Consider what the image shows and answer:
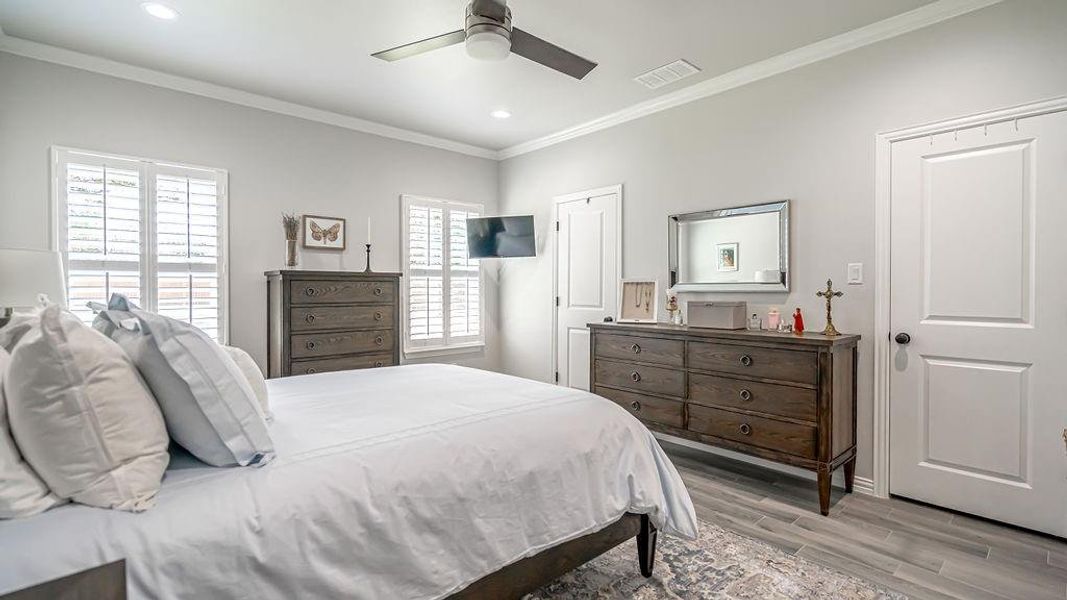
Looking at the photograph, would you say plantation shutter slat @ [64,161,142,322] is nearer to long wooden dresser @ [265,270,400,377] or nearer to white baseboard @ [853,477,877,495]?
long wooden dresser @ [265,270,400,377]

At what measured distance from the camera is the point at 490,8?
217 centimetres

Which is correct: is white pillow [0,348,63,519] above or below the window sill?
above

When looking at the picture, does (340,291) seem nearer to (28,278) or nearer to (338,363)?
(338,363)

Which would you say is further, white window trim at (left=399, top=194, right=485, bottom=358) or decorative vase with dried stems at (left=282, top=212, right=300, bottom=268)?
→ white window trim at (left=399, top=194, right=485, bottom=358)

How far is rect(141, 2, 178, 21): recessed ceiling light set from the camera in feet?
9.07

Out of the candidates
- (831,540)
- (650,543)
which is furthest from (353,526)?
(831,540)

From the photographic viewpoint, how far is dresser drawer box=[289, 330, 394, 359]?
3779 mm

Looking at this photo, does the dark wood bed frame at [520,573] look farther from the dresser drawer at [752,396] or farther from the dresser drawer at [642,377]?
the dresser drawer at [642,377]

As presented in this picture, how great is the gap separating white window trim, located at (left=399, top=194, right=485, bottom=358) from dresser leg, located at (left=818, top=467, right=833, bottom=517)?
11.5 ft

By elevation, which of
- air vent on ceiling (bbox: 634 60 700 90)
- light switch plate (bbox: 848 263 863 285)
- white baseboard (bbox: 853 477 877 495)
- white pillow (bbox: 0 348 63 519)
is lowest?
white baseboard (bbox: 853 477 877 495)

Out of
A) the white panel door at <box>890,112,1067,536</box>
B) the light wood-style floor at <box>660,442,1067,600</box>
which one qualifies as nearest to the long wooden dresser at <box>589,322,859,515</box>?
the light wood-style floor at <box>660,442,1067,600</box>

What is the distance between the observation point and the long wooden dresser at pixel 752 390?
280 centimetres

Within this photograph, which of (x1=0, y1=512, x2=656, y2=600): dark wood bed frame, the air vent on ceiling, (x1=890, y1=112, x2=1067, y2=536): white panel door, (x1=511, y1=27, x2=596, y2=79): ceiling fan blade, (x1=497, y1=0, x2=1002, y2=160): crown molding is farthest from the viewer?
the air vent on ceiling

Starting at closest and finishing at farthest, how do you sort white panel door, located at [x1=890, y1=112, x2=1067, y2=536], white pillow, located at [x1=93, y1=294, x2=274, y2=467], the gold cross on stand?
1. white pillow, located at [x1=93, y1=294, x2=274, y2=467]
2. white panel door, located at [x1=890, y1=112, x2=1067, y2=536]
3. the gold cross on stand
